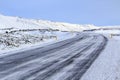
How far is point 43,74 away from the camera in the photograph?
33.1 ft

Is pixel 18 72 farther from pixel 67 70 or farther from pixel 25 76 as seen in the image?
pixel 67 70

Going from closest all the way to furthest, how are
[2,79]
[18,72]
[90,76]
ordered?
1. [2,79]
2. [90,76]
3. [18,72]

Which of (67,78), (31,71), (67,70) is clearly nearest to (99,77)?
(67,78)

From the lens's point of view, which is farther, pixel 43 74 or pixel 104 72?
pixel 104 72

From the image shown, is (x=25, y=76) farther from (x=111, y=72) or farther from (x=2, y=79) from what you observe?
(x=111, y=72)

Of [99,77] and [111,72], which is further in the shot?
[111,72]

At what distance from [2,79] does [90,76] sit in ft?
9.02

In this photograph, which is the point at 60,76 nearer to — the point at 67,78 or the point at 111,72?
the point at 67,78

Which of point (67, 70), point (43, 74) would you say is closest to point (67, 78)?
point (43, 74)

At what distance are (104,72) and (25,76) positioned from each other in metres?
2.87

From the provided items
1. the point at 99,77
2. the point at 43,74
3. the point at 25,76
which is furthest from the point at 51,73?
the point at 99,77

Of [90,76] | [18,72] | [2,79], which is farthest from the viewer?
[18,72]

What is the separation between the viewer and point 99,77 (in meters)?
9.73

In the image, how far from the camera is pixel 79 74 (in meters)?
10.2
